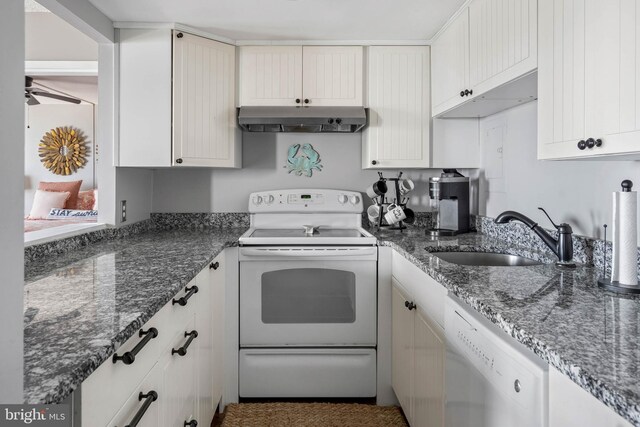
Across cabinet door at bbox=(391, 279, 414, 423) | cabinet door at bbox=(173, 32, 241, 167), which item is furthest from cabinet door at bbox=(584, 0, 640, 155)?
cabinet door at bbox=(173, 32, 241, 167)

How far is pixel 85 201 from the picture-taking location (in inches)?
196

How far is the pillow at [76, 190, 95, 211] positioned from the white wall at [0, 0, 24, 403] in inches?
195

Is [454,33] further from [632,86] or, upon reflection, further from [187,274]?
[187,274]

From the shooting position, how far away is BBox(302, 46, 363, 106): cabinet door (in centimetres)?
262

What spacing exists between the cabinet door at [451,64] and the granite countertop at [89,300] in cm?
150

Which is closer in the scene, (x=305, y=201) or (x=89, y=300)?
(x=89, y=300)

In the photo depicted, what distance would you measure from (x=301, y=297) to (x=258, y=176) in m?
1.04

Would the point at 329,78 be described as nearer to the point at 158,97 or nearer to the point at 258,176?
the point at 258,176

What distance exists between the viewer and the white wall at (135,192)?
8.11 feet

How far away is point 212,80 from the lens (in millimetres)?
2527

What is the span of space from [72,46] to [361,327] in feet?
11.7

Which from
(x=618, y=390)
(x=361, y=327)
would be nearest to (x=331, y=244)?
(x=361, y=327)

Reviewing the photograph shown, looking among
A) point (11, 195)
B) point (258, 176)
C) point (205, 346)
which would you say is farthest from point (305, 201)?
point (11, 195)

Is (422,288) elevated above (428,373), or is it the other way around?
(422,288)
